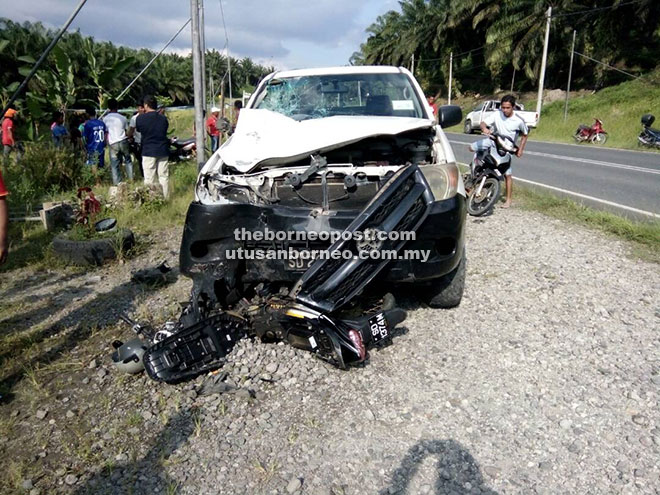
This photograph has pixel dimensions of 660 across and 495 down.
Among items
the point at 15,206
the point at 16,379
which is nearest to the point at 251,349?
the point at 16,379

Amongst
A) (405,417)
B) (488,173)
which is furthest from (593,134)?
(405,417)

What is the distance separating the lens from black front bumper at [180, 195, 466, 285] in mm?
3232

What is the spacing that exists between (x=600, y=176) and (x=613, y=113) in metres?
15.1

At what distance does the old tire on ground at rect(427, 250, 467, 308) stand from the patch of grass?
8.39ft

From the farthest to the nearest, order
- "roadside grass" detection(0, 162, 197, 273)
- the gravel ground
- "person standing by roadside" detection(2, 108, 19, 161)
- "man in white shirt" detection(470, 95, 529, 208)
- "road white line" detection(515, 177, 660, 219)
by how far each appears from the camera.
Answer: "person standing by roadside" detection(2, 108, 19, 161), "road white line" detection(515, 177, 660, 219), "man in white shirt" detection(470, 95, 529, 208), "roadside grass" detection(0, 162, 197, 273), the gravel ground

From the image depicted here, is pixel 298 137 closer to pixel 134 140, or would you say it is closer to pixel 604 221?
pixel 604 221

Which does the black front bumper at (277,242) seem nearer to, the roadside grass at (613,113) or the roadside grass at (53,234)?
the roadside grass at (53,234)

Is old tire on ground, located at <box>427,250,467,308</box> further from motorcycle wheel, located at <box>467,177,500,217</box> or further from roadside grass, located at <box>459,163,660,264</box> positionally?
motorcycle wheel, located at <box>467,177,500,217</box>

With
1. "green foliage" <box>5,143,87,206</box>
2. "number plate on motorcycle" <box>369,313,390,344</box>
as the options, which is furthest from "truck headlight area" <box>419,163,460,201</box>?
"green foliage" <box>5,143,87,206</box>

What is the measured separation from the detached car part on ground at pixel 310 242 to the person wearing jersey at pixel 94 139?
23.4ft

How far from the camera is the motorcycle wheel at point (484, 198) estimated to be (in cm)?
673

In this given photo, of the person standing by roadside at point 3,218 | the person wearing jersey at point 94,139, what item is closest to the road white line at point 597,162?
the person wearing jersey at point 94,139

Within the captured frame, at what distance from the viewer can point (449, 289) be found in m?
3.85

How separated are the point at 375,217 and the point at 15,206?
6814mm
